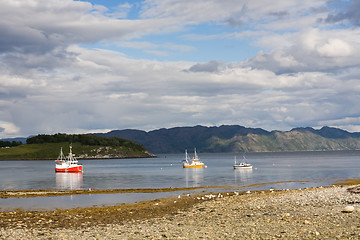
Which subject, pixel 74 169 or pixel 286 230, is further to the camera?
pixel 74 169

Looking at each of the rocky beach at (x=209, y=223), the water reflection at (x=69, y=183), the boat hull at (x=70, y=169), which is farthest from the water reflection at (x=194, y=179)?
the rocky beach at (x=209, y=223)

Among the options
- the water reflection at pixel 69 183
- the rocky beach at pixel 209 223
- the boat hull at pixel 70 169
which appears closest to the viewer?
the rocky beach at pixel 209 223

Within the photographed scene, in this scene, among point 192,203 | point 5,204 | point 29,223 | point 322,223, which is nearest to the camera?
point 322,223

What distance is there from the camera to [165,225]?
101ft

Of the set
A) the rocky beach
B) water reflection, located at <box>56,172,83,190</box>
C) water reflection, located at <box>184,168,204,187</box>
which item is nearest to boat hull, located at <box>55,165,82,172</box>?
water reflection, located at <box>56,172,83,190</box>

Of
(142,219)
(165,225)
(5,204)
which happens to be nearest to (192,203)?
(142,219)

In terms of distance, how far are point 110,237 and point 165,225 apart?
5691 mm

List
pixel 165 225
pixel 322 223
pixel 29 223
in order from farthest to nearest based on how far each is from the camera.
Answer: pixel 29 223
pixel 165 225
pixel 322 223

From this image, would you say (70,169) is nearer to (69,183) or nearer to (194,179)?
(69,183)

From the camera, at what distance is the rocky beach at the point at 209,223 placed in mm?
25766

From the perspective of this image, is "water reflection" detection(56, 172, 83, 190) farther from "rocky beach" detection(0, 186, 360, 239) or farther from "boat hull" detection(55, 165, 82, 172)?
"rocky beach" detection(0, 186, 360, 239)

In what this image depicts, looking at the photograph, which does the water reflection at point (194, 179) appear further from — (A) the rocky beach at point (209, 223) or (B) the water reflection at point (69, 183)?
(A) the rocky beach at point (209, 223)

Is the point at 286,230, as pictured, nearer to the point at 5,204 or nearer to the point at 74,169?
the point at 5,204

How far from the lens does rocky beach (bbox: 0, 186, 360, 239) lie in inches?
1014
